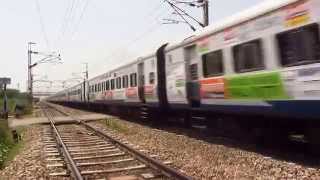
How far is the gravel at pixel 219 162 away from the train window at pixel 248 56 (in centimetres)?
183

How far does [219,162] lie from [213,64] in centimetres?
409

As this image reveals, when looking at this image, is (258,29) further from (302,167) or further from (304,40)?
(302,167)

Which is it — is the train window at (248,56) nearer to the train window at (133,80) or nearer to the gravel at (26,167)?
the gravel at (26,167)

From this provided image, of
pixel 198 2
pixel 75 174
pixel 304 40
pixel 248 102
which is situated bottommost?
pixel 75 174

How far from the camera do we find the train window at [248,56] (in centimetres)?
1170

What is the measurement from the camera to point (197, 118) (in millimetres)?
16641

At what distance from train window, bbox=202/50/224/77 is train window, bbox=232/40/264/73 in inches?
34.9

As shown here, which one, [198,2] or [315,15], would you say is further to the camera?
[198,2]

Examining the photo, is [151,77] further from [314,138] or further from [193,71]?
[314,138]

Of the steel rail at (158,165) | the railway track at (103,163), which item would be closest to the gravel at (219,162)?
the steel rail at (158,165)

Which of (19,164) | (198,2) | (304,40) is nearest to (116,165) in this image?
(19,164)

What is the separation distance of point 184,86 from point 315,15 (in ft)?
24.6

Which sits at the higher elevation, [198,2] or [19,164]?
[198,2]

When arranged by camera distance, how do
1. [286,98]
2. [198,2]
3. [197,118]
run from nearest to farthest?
[286,98], [197,118], [198,2]
